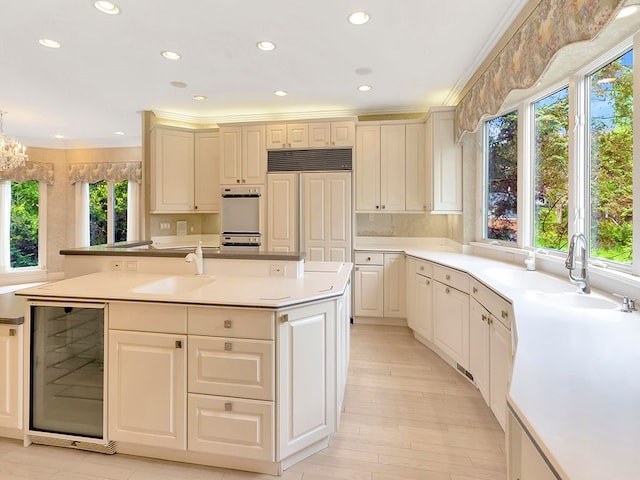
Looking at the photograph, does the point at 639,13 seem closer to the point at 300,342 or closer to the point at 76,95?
the point at 300,342

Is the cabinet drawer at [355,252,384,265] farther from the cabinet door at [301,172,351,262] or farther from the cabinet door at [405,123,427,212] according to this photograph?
the cabinet door at [405,123,427,212]

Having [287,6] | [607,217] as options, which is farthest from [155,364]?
[607,217]

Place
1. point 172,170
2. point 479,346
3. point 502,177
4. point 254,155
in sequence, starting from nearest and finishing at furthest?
point 479,346, point 502,177, point 254,155, point 172,170

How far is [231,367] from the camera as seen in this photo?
1636mm

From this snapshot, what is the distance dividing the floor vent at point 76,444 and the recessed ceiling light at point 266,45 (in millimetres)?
2961

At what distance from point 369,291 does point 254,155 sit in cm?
224

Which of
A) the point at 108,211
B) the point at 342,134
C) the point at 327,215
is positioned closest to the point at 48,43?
the point at 342,134

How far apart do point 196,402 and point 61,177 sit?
21.7 ft

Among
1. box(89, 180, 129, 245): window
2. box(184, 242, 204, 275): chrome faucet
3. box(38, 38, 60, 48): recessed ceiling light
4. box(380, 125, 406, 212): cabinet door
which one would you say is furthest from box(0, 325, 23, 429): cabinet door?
box(89, 180, 129, 245): window

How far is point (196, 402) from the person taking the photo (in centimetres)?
167

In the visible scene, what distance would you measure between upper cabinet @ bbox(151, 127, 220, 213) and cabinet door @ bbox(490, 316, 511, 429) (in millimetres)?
3709

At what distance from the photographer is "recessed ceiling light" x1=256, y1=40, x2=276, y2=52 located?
2.71 meters

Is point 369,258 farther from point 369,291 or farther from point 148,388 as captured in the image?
point 148,388

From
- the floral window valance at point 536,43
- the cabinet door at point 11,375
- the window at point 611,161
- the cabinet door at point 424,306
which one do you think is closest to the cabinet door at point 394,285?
the cabinet door at point 424,306
